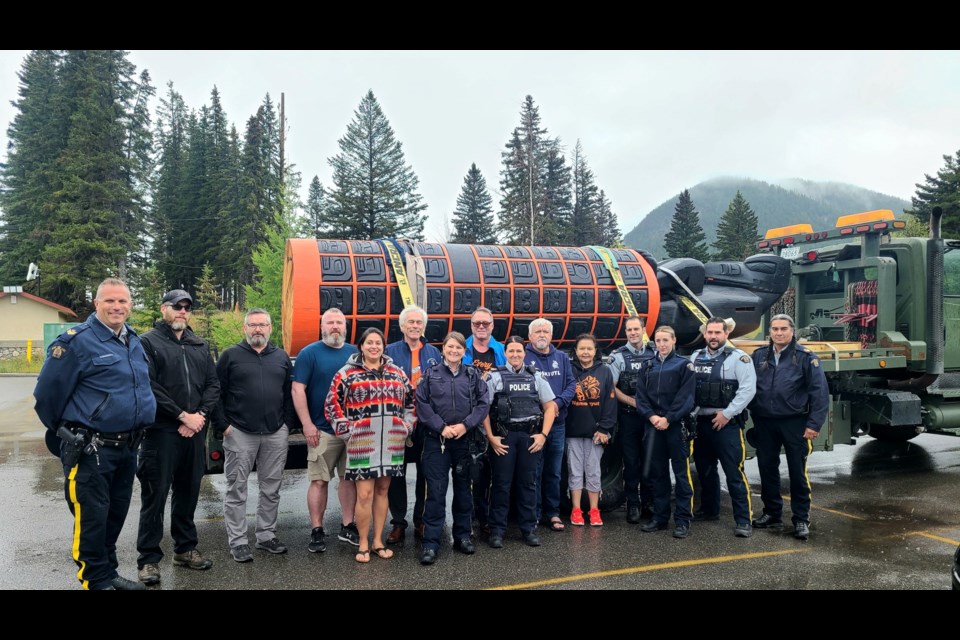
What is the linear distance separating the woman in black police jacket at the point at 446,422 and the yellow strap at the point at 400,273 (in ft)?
2.91

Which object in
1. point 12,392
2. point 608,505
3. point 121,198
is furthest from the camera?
point 121,198

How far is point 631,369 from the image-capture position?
19.1 ft

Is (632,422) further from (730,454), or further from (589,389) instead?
(730,454)

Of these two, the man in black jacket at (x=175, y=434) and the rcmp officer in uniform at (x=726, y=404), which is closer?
the man in black jacket at (x=175, y=434)

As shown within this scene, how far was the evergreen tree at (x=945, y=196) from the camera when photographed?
33844 mm

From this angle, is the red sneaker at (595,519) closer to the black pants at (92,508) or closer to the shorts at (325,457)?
the shorts at (325,457)

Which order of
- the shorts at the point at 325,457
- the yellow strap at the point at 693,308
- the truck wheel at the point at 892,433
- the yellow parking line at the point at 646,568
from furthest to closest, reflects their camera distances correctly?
the truck wheel at the point at 892,433
the yellow strap at the point at 693,308
the shorts at the point at 325,457
the yellow parking line at the point at 646,568

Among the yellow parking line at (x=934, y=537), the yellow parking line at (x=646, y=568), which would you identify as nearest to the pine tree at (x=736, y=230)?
the yellow parking line at (x=934, y=537)

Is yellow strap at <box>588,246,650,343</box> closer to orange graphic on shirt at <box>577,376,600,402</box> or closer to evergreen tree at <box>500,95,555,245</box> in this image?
orange graphic on shirt at <box>577,376,600,402</box>

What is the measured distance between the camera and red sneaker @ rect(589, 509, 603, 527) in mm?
5660
